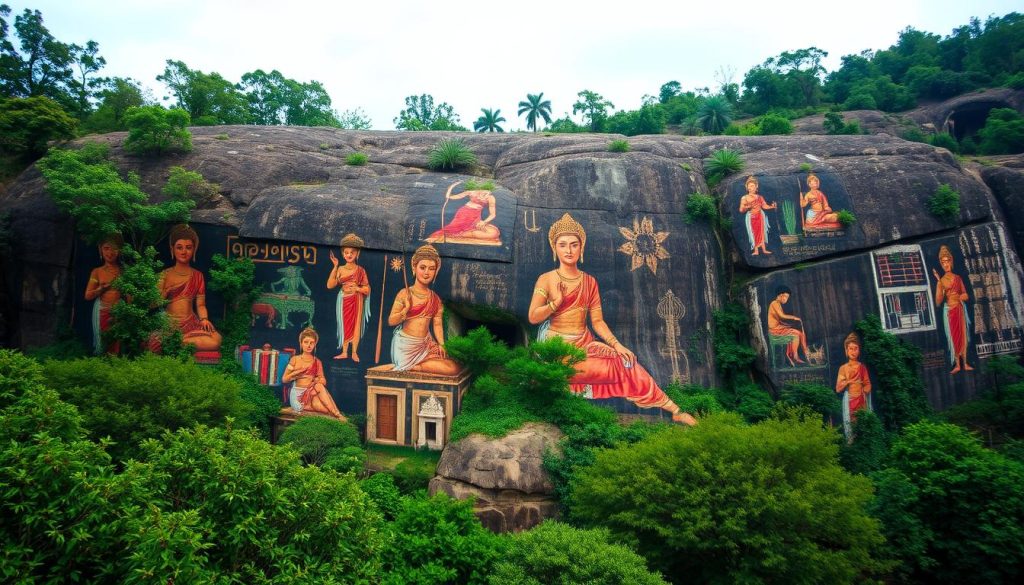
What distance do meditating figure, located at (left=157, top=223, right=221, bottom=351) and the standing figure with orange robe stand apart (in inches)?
823

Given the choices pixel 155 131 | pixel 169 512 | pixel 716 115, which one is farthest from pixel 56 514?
pixel 716 115

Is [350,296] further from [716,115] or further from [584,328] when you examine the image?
[716,115]

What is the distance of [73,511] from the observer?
15.3 ft

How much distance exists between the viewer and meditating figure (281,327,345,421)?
14125 millimetres

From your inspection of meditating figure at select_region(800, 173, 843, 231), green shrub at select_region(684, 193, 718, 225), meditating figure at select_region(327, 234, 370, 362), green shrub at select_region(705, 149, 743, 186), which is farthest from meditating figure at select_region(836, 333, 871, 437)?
meditating figure at select_region(327, 234, 370, 362)

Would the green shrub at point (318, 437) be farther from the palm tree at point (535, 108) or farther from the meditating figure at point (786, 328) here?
the palm tree at point (535, 108)

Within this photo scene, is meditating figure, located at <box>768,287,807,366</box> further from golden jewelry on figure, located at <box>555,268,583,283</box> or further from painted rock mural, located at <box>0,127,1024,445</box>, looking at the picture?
golden jewelry on figure, located at <box>555,268,583,283</box>

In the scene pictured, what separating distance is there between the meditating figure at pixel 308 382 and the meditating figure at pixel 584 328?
606cm

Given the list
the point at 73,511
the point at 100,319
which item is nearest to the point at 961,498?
the point at 73,511

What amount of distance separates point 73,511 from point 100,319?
12.4 meters

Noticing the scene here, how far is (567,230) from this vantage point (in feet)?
50.4

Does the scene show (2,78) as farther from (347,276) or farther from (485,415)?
(485,415)

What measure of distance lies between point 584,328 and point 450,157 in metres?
8.18

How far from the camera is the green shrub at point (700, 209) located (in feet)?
52.1
